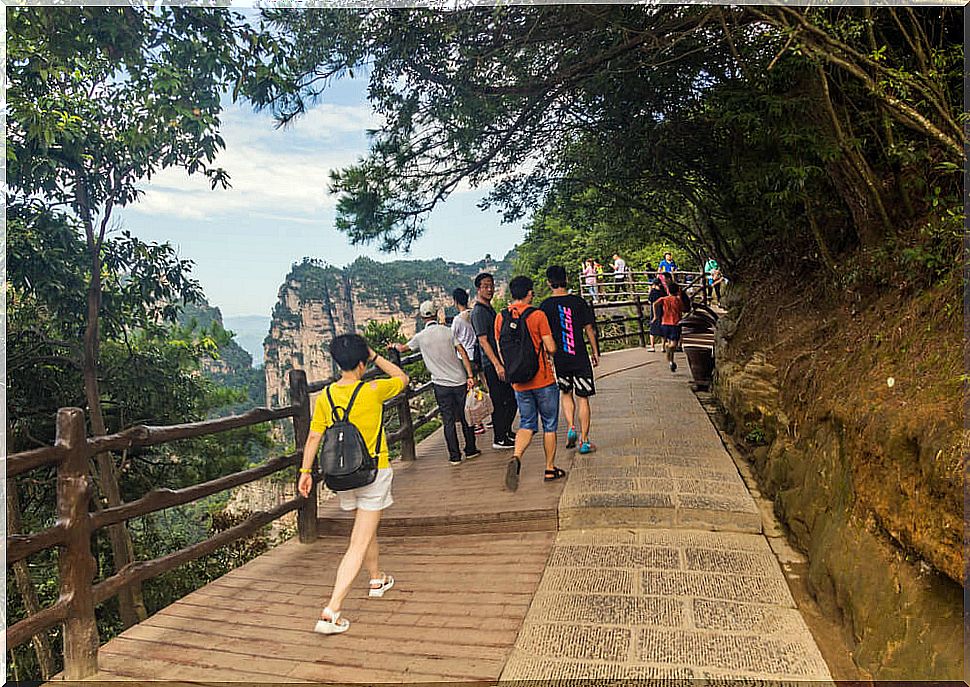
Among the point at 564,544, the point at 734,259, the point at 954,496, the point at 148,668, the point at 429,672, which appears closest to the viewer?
the point at 954,496

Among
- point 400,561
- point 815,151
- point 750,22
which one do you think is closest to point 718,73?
point 750,22

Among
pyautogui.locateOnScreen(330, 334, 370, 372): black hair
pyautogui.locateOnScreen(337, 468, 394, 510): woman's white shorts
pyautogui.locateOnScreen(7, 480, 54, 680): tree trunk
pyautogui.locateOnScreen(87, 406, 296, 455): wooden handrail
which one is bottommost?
pyautogui.locateOnScreen(7, 480, 54, 680): tree trunk

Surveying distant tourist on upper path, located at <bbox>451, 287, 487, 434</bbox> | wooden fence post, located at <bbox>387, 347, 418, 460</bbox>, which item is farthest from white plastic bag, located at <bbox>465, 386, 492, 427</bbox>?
wooden fence post, located at <bbox>387, 347, 418, 460</bbox>

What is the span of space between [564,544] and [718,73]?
152 inches

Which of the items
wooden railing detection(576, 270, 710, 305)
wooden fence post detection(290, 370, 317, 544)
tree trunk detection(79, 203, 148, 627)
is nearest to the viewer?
wooden fence post detection(290, 370, 317, 544)

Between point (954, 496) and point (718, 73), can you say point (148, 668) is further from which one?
point (718, 73)

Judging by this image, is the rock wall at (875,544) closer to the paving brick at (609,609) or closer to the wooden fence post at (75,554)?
the paving brick at (609,609)

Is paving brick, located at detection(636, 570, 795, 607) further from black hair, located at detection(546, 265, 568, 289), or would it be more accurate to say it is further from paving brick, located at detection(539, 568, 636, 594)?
black hair, located at detection(546, 265, 568, 289)

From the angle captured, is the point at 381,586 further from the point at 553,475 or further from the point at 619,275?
the point at 619,275

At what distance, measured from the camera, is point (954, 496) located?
2217 millimetres

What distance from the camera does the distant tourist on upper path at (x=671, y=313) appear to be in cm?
1012

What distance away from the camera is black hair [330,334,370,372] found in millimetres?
2979

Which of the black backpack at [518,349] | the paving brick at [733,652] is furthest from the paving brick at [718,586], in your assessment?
the black backpack at [518,349]

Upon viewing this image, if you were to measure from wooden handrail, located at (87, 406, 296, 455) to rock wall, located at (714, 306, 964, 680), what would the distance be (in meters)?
2.99
